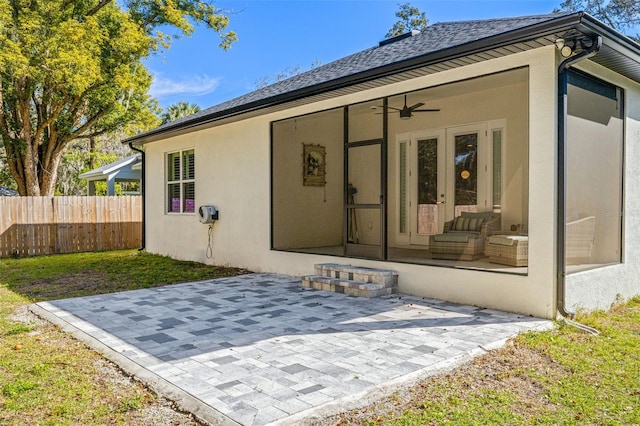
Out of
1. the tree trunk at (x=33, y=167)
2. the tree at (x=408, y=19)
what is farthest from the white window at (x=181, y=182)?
the tree at (x=408, y=19)

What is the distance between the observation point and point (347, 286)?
606 centimetres

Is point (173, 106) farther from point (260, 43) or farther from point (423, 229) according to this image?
point (423, 229)

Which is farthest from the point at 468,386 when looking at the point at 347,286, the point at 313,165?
the point at 313,165

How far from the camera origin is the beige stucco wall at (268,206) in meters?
4.69

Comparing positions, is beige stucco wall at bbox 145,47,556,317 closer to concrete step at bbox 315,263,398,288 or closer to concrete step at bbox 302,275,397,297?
concrete step at bbox 315,263,398,288

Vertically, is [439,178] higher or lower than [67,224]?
higher

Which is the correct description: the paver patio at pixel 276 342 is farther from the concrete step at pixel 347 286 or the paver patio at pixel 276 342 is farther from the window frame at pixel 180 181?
the window frame at pixel 180 181

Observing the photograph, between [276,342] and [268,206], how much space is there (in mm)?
4371

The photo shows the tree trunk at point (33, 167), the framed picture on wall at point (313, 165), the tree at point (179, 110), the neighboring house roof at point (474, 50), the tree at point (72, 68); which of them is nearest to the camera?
the neighboring house roof at point (474, 50)

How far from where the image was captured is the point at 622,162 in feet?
18.7

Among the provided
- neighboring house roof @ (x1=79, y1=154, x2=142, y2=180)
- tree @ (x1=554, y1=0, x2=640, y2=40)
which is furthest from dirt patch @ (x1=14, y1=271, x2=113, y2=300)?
tree @ (x1=554, y1=0, x2=640, y2=40)

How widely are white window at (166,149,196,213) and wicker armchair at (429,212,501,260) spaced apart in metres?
5.51

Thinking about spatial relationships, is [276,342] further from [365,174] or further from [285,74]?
[285,74]

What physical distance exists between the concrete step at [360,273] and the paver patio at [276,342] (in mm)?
368
